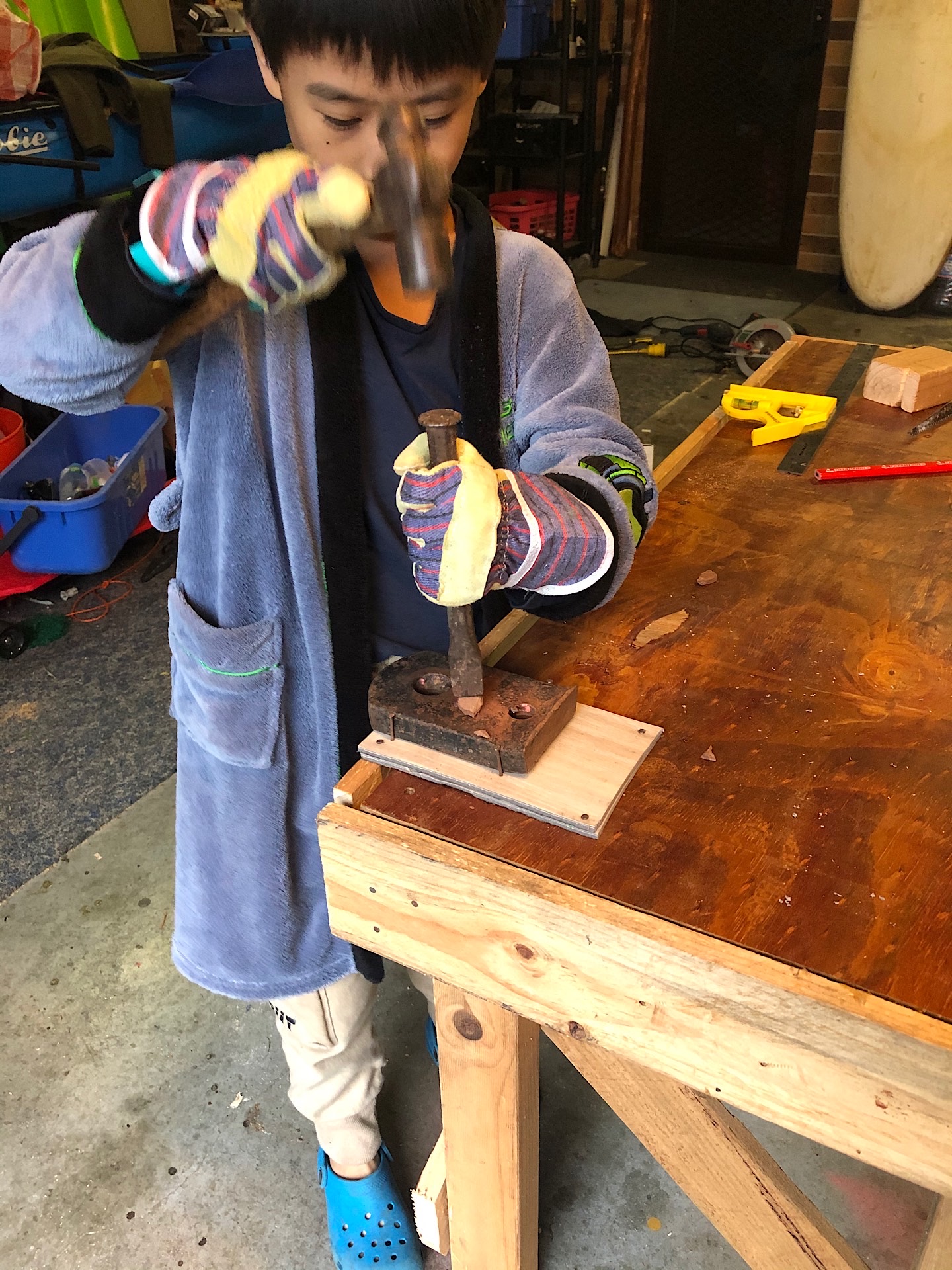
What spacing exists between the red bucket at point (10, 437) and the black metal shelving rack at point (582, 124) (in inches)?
121

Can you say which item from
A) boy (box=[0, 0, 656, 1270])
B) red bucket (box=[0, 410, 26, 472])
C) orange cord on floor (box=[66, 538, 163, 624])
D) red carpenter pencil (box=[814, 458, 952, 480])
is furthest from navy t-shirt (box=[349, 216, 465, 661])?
red bucket (box=[0, 410, 26, 472])

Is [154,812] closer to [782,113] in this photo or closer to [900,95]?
[900,95]

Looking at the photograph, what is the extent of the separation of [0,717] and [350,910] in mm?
1674

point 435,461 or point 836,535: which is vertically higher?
point 435,461

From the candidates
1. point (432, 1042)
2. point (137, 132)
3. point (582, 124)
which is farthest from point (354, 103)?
point (582, 124)

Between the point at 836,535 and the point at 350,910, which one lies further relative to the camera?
the point at 836,535

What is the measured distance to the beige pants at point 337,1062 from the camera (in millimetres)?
1083

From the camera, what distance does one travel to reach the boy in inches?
25.5

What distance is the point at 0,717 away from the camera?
2107 mm

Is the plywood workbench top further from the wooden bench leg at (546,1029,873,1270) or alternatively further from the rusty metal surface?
the wooden bench leg at (546,1029,873,1270)

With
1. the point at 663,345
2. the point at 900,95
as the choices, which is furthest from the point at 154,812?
the point at 900,95

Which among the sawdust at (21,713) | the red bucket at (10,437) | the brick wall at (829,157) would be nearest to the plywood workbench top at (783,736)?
the sawdust at (21,713)

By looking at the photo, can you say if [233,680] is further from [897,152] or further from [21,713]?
[897,152]

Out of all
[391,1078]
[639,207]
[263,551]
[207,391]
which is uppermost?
[207,391]
